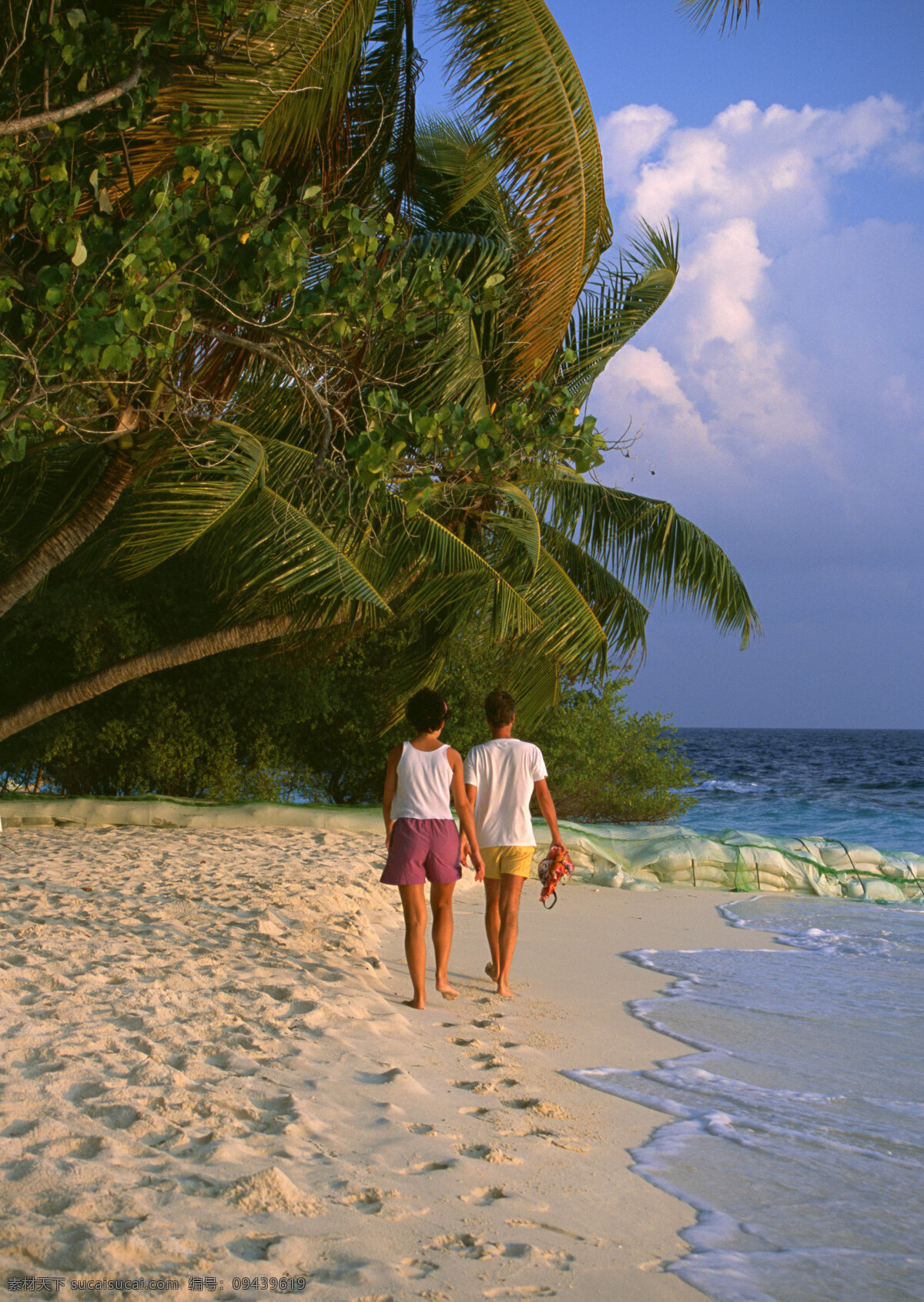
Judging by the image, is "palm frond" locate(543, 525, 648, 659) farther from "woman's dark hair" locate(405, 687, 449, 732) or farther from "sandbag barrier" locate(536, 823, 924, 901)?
"woman's dark hair" locate(405, 687, 449, 732)

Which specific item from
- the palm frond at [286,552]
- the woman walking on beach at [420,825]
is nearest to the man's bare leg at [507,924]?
the woman walking on beach at [420,825]

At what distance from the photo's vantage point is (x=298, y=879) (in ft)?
26.4

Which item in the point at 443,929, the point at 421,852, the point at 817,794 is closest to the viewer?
the point at 421,852

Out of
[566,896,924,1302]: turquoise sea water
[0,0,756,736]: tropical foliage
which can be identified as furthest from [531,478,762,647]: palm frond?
[566,896,924,1302]: turquoise sea water

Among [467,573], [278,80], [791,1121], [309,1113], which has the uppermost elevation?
[278,80]

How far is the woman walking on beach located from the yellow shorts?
37 centimetres

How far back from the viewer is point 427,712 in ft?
16.2

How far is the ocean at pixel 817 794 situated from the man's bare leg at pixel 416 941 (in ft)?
38.4

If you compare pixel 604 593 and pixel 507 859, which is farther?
pixel 604 593

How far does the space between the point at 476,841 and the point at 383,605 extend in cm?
418

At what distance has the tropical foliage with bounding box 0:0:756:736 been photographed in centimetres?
517

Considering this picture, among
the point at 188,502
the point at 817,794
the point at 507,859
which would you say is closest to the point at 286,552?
the point at 188,502

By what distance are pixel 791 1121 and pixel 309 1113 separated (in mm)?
1848

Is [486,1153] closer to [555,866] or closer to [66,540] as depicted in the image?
[555,866]
